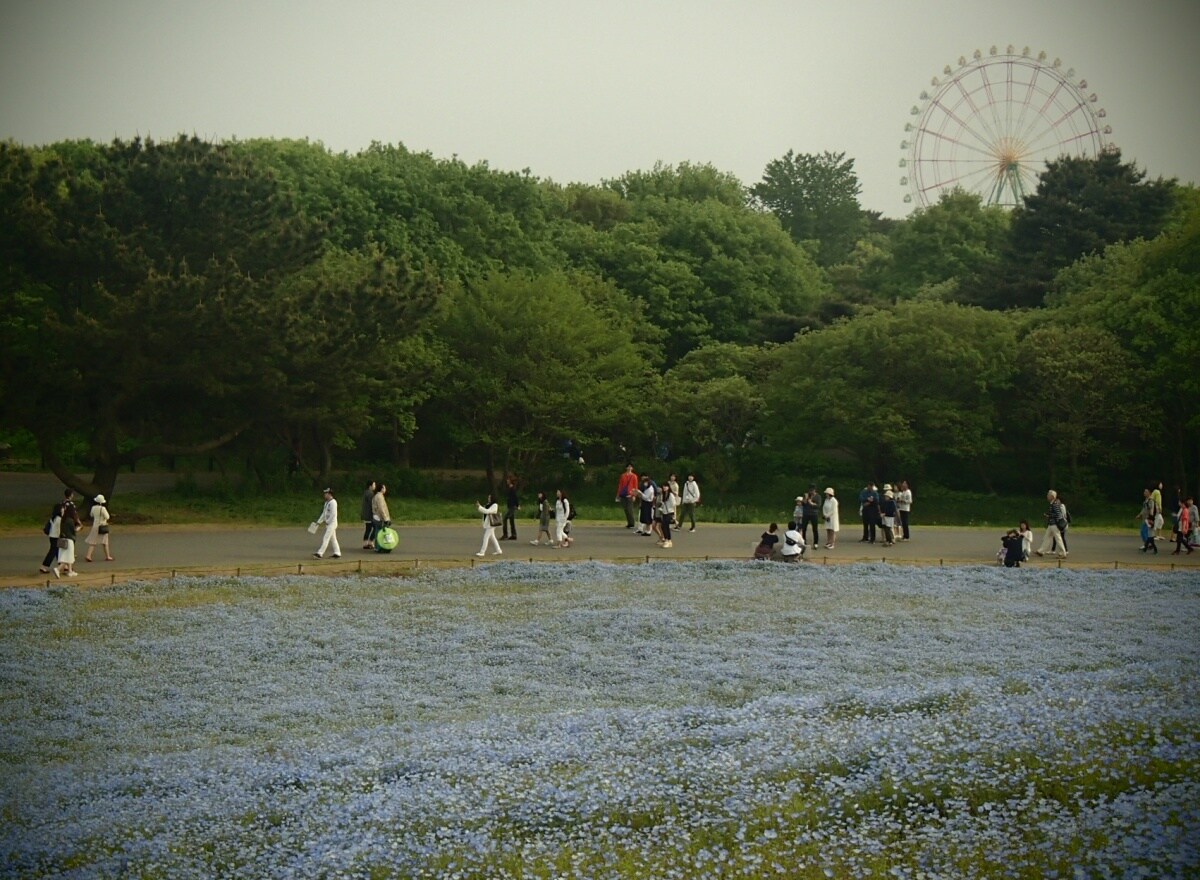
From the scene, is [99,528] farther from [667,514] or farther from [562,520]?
[667,514]

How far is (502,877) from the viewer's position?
33.3 feet

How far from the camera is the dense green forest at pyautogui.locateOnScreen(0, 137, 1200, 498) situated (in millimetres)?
40781

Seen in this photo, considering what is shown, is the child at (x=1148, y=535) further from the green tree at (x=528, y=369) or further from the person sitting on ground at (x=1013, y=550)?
the green tree at (x=528, y=369)

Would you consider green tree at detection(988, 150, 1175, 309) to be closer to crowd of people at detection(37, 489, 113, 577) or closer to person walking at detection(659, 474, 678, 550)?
person walking at detection(659, 474, 678, 550)

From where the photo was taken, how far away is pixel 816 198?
11088cm

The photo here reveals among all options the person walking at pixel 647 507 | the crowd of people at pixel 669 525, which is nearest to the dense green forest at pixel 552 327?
the crowd of people at pixel 669 525

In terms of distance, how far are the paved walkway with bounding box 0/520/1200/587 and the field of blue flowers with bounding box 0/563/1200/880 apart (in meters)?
3.06

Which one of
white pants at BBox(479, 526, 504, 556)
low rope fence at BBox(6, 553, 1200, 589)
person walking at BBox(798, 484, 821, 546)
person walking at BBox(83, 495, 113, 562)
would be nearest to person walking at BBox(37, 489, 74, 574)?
low rope fence at BBox(6, 553, 1200, 589)

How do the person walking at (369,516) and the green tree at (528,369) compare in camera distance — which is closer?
the person walking at (369,516)

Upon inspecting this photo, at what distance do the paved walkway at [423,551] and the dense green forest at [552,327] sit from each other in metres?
6.41

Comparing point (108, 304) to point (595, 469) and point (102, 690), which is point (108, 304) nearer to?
point (102, 690)

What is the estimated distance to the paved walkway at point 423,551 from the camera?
2966 centimetres

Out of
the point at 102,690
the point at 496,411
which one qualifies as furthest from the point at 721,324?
the point at 102,690

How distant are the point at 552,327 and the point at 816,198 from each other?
61469 millimetres
